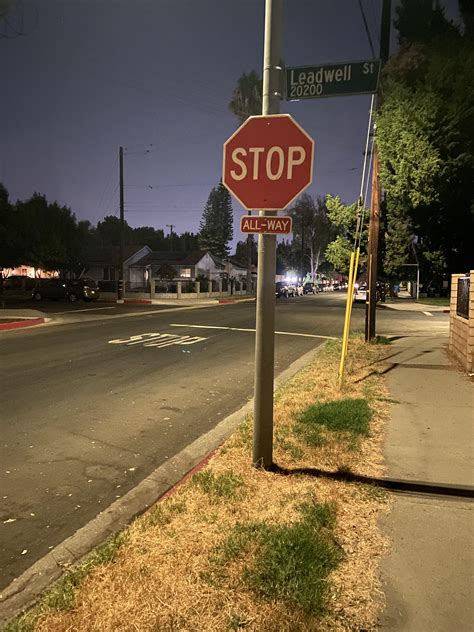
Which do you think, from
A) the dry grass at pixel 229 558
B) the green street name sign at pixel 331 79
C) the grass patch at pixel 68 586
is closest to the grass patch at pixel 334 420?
the dry grass at pixel 229 558

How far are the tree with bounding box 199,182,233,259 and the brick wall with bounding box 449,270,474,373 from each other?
79391mm

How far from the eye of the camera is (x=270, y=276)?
12.9 ft

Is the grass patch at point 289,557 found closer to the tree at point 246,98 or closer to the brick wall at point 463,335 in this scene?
the brick wall at point 463,335

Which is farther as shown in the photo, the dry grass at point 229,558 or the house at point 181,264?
the house at point 181,264

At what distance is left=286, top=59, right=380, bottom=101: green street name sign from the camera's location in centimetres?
586

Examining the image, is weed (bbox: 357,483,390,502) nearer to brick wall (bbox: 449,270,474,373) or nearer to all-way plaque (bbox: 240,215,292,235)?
all-way plaque (bbox: 240,215,292,235)

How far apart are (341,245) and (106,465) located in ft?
38.8

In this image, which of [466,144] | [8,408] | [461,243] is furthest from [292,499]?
[461,243]

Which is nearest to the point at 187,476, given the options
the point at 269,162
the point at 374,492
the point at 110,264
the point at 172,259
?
the point at 374,492

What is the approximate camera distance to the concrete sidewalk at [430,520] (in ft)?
8.18

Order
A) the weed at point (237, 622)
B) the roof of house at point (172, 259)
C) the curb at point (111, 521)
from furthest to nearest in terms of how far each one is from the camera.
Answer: the roof of house at point (172, 259), the curb at point (111, 521), the weed at point (237, 622)

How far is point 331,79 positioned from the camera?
590 centimetres

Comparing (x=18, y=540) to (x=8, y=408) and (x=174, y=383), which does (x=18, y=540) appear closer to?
(x=8, y=408)

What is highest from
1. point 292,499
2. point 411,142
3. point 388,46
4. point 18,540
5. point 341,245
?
point 388,46
